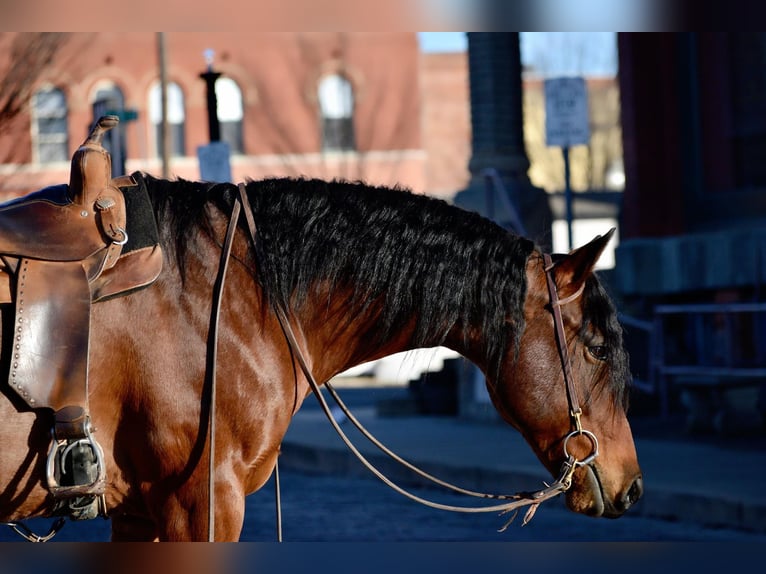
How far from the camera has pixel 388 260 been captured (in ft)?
12.4

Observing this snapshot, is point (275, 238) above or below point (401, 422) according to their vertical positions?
above

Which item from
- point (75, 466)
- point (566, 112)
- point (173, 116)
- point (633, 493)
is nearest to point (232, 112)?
point (173, 116)

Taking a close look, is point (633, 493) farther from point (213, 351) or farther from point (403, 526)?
point (403, 526)

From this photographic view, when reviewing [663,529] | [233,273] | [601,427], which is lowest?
[663,529]

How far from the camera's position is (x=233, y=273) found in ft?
12.0

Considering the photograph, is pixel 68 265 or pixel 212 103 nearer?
pixel 68 265

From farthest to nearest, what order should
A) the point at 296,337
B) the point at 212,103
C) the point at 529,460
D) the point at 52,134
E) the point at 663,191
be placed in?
the point at 52,134
the point at 663,191
the point at 212,103
the point at 529,460
the point at 296,337

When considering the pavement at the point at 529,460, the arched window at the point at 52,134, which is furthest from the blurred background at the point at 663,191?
the arched window at the point at 52,134

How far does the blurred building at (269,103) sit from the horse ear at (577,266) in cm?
Result: 3335

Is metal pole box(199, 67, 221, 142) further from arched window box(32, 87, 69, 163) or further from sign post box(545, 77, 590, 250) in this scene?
arched window box(32, 87, 69, 163)

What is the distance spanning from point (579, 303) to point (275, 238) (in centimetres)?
94

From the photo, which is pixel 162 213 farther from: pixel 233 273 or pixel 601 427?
pixel 601 427

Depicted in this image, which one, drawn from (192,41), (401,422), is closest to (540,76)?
(192,41)

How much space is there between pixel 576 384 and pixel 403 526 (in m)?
5.04
